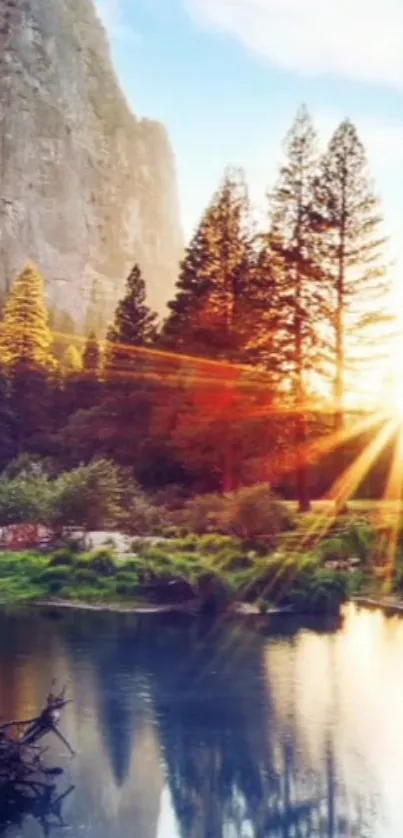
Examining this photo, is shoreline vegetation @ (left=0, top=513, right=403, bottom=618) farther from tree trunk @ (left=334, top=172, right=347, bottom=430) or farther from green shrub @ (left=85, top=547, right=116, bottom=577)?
tree trunk @ (left=334, top=172, right=347, bottom=430)

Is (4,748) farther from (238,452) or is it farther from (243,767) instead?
(238,452)

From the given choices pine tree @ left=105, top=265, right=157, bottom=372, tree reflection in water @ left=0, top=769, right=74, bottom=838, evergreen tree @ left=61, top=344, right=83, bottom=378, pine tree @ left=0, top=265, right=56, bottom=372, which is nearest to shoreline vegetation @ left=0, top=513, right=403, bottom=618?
tree reflection in water @ left=0, top=769, right=74, bottom=838

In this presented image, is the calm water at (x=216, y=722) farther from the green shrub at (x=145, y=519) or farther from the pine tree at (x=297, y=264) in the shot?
the pine tree at (x=297, y=264)

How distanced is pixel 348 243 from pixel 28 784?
21608mm

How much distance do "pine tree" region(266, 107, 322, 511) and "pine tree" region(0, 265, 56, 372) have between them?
13008mm

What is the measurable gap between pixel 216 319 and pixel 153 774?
22.5 metres

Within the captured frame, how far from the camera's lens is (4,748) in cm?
1072

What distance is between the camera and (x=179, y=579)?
68.3 ft

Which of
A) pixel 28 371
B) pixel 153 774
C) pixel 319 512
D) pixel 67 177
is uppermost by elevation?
pixel 67 177

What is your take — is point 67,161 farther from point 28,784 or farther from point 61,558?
point 28,784

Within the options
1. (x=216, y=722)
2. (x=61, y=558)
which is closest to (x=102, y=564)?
(x=61, y=558)

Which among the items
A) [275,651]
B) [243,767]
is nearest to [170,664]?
[275,651]

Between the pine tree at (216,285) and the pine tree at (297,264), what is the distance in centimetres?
224

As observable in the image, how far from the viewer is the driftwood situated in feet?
34.5
